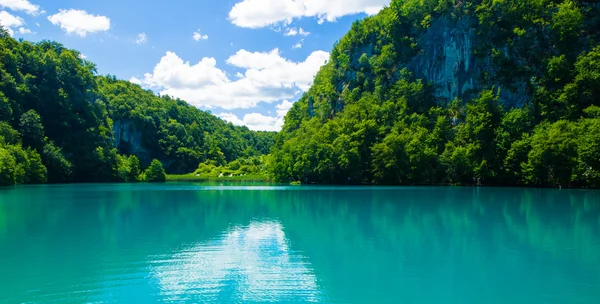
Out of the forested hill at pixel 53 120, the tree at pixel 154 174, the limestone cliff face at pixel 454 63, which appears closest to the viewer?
the forested hill at pixel 53 120

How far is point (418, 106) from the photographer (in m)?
100

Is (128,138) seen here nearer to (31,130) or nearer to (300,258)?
(31,130)

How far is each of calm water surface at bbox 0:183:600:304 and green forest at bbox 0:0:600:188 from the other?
1781 inches

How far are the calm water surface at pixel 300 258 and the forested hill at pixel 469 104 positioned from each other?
45.3 metres

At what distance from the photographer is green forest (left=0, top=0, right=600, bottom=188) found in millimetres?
74312

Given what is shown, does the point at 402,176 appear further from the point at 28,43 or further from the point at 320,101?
the point at 28,43

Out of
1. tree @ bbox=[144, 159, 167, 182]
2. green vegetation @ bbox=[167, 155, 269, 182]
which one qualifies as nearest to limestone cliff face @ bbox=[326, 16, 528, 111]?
tree @ bbox=[144, 159, 167, 182]

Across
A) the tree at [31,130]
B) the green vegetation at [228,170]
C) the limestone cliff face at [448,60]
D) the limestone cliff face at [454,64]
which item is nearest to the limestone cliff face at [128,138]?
the green vegetation at [228,170]

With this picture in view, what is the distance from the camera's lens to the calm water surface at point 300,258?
12.6 m

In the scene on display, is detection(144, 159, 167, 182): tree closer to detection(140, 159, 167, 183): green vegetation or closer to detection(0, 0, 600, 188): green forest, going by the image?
detection(140, 159, 167, 183): green vegetation

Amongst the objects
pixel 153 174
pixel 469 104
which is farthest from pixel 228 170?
pixel 469 104

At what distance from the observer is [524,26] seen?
86.8 m

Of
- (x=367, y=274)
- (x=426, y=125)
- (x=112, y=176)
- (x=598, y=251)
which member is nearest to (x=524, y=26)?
(x=426, y=125)

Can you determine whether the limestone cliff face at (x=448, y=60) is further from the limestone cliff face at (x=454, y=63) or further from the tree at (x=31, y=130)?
the tree at (x=31, y=130)
